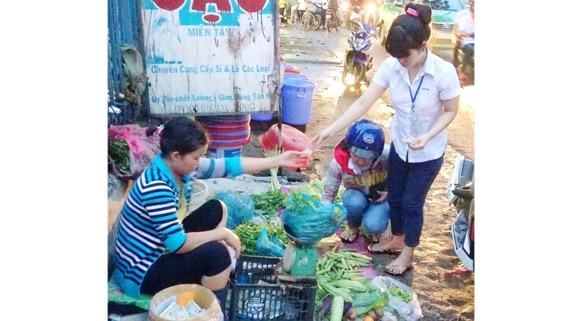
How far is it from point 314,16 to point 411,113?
21.3 inches

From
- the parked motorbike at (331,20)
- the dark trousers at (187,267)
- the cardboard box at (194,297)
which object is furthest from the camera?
the parked motorbike at (331,20)

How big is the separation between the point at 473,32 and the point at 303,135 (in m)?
0.78

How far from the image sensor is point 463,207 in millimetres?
3148

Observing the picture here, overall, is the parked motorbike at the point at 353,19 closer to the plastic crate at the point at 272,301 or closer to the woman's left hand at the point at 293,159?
the woman's left hand at the point at 293,159

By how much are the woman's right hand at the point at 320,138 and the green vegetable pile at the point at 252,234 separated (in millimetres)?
395

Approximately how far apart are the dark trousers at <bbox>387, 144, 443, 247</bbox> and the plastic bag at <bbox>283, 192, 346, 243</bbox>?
347 millimetres

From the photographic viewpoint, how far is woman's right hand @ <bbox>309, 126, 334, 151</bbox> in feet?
9.82

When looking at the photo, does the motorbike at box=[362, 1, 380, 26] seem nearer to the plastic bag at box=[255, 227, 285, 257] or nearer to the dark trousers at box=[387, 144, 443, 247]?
the dark trousers at box=[387, 144, 443, 247]

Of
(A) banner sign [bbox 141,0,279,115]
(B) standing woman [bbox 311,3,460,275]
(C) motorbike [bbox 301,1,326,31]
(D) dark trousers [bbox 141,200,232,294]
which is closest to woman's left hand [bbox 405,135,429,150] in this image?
(B) standing woman [bbox 311,3,460,275]

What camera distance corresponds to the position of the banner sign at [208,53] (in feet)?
10.1

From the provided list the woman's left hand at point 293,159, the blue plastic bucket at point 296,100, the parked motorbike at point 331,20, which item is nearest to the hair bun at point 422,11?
the parked motorbike at point 331,20

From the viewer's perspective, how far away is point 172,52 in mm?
3088

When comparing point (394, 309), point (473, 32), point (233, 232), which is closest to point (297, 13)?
point (473, 32)

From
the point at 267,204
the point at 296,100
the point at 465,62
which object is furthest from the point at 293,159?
the point at 465,62
